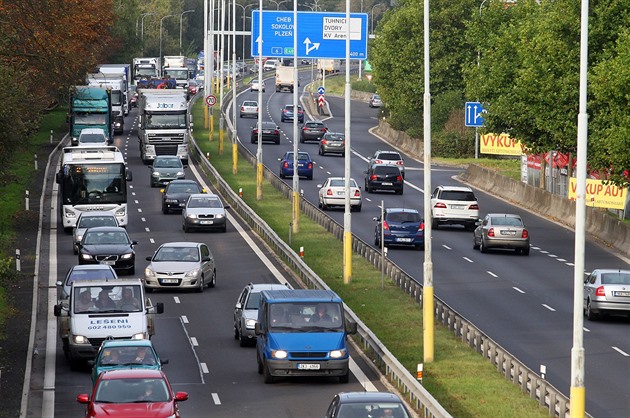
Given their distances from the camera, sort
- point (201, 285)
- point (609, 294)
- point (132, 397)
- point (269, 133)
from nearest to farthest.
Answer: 1. point (132, 397)
2. point (609, 294)
3. point (201, 285)
4. point (269, 133)

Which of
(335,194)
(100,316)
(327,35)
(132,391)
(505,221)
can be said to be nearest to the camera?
(132,391)

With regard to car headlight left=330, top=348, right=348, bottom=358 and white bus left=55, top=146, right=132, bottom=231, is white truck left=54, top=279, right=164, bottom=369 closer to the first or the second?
car headlight left=330, top=348, right=348, bottom=358

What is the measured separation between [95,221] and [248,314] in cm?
1822

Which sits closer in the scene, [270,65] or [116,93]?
[116,93]

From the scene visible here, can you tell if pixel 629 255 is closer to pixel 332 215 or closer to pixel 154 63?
pixel 332 215

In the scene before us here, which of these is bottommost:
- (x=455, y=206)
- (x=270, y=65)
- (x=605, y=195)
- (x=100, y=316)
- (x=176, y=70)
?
(x=455, y=206)

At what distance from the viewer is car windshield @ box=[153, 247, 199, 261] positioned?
41.2m

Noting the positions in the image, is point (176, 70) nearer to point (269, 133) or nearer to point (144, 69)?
point (144, 69)

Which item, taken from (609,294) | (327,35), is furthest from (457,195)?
(609,294)

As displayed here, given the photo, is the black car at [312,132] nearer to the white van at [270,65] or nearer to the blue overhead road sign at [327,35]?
the blue overhead road sign at [327,35]

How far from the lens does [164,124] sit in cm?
7731

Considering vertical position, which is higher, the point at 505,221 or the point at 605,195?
the point at 605,195

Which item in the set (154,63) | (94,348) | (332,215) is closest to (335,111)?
(154,63)

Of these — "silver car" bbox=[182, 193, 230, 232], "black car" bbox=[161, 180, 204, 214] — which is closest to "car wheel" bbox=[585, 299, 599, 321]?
"silver car" bbox=[182, 193, 230, 232]
